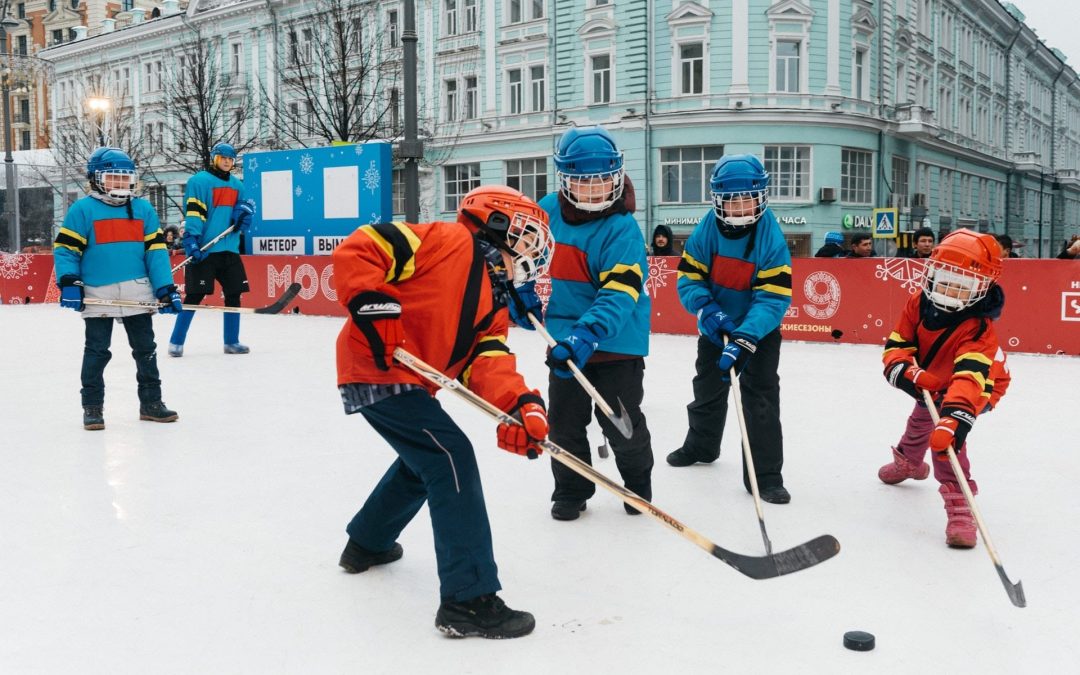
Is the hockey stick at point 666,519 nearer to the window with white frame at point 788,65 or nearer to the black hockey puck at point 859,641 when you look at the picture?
the black hockey puck at point 859,641

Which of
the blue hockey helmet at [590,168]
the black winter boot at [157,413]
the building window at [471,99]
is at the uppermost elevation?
the building window at [471,99]

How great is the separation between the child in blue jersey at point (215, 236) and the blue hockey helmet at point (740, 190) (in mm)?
6344

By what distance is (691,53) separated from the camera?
86.4 ft

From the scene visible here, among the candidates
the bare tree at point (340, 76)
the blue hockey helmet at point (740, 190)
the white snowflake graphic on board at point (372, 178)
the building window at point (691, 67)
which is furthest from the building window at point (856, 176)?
the blue hockey helmet at point (740, 190)

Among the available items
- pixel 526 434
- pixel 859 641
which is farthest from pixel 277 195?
pixel 859 641

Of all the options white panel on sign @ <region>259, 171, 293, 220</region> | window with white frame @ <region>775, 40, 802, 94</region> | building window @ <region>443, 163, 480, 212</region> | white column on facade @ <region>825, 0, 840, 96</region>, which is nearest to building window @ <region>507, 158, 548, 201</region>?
building window @ <region>443, 163, 480, 212</region>

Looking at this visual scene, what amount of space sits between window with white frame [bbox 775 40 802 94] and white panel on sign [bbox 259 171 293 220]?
15.2 meters

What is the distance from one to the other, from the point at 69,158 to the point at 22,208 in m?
12.9

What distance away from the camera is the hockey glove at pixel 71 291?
5984 mm

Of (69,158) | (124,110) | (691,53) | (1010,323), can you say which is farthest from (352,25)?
(1010,323)

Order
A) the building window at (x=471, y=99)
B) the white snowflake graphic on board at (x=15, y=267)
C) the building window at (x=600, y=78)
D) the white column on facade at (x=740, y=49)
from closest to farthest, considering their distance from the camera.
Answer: the white snowflake graphic on board at (x=15, y=267)
the white column on facade at (x=740, y=49)
the building window at (x=600, y=78)
the building window at (x=471, y=99)

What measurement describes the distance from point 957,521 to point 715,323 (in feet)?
4.29

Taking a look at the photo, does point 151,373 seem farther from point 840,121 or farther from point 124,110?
point 124,110

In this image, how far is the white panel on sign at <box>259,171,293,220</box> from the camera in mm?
15352
